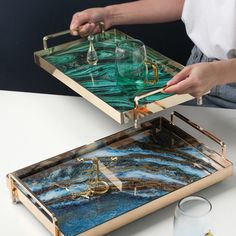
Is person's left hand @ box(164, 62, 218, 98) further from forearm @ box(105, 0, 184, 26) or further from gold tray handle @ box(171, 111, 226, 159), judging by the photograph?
forearm @ box(105, 0, 184, 26)

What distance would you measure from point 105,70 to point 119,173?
383 millimetres

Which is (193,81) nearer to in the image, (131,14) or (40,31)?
(131,14)

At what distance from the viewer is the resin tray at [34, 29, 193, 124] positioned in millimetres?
1459

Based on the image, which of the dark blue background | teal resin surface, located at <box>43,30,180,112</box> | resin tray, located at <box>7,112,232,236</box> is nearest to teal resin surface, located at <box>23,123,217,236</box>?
resin tray, located at <box>7,112,232,236</box>

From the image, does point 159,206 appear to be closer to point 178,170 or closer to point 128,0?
point 178,170

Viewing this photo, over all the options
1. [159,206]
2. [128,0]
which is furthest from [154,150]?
[128,0]

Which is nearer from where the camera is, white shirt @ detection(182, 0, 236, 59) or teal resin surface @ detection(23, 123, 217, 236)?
teal resin surface @ detection(23, 123, 217, 236)

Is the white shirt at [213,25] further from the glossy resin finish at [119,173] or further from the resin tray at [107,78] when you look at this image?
the glossy resin finish at [119,173]

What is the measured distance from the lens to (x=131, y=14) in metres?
1.98

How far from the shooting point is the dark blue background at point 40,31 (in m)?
2.38

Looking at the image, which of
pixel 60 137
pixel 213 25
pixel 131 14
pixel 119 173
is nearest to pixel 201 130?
pixel 119 173

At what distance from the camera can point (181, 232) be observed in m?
1.18

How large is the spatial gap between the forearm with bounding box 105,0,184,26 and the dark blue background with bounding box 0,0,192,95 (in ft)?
1.19

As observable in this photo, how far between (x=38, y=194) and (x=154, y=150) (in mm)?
310
